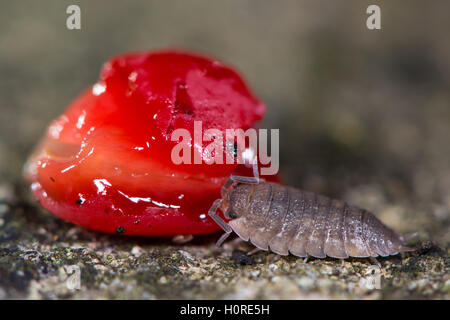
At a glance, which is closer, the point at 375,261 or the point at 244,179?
the point at 375,261

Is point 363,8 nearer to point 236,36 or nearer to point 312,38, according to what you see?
point 312,38

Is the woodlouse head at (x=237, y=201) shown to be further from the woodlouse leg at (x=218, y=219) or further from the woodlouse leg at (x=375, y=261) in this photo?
the woodlouse leg at (x=375, y=261)

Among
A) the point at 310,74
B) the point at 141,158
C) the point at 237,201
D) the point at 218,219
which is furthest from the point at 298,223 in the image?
the point at 310,74

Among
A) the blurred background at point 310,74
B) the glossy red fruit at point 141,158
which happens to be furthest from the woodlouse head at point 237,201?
the blurred background at point 310,74

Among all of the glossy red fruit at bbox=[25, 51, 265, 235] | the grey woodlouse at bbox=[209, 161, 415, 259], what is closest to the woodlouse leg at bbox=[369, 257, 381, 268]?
the grey woodlouse at bbox=[209, 161, 415, 259]

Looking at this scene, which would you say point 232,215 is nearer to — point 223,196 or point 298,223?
point 223,196

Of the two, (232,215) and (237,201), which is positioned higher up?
(237,201)
